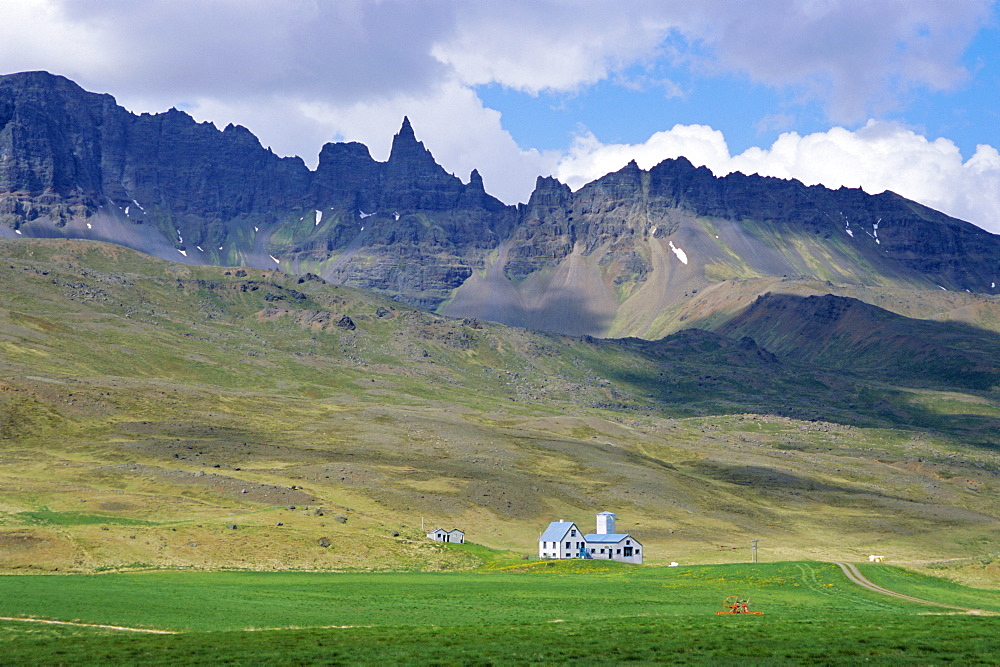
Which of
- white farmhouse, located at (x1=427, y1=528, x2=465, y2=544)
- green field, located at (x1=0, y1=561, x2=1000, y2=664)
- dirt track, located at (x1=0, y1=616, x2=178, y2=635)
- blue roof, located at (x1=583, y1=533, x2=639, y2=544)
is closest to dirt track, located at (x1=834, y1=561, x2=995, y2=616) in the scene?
green field, located at (x1=0, y1=561, x2=1000, y2=664)

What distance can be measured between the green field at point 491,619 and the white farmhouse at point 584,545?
32.3m

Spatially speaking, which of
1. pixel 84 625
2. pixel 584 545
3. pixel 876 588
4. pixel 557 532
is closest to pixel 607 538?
pixel 584 545

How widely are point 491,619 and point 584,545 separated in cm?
6955

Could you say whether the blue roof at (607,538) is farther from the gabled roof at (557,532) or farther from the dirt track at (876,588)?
the dirt track at (876,588)

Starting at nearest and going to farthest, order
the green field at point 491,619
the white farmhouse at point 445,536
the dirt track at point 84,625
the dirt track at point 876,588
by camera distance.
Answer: the green field at point 491,619 → the dirt track at point 84,625 → the dirt track at point 876,588 → the white farmhouse at point 445,536

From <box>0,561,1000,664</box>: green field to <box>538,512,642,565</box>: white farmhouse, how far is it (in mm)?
32293

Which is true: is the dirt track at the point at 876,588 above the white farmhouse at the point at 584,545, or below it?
above

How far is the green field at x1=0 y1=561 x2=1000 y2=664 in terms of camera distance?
40500mm

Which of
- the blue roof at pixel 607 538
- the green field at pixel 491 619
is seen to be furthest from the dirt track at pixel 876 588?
the blue roof at pixel 607 538

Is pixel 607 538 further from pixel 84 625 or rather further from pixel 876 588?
pixel 84 625

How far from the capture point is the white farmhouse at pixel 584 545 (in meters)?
121

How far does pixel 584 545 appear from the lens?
12306 cm

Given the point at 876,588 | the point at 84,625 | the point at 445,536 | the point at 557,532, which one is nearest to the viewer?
the point at 84,625

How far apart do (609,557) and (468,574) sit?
34.9 m
